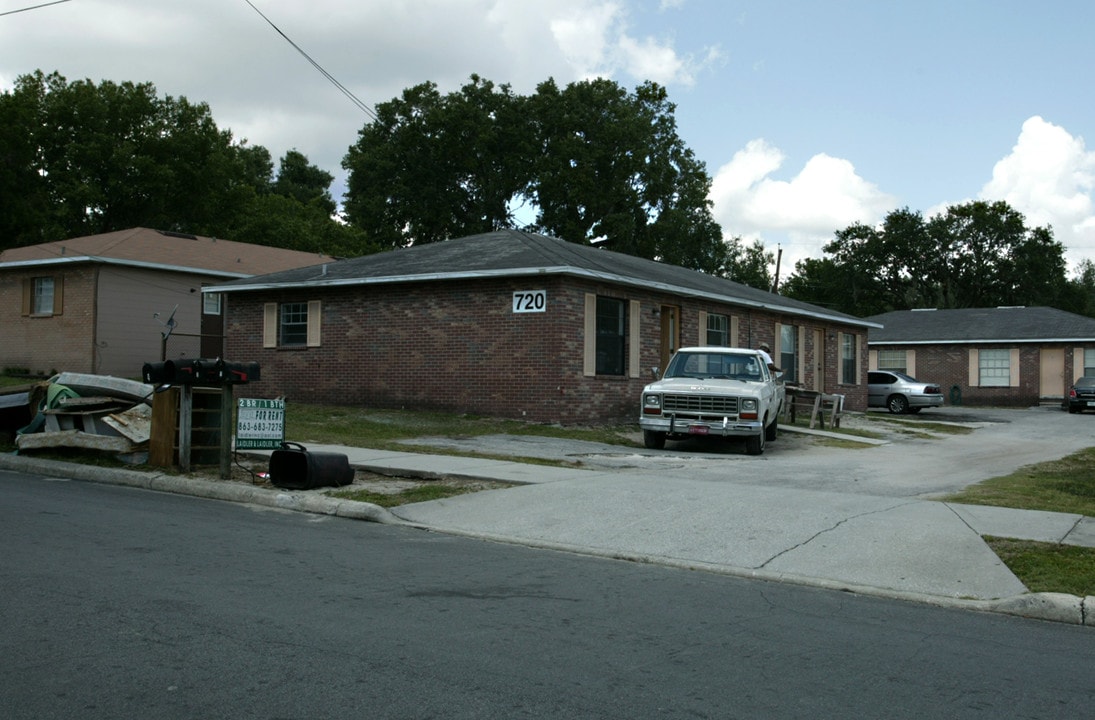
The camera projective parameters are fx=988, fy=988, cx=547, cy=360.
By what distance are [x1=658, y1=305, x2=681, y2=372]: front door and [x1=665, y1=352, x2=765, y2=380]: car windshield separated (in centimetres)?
519

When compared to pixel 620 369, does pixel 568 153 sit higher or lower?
higher

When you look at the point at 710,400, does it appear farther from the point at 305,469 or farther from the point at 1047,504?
the point at 305,469

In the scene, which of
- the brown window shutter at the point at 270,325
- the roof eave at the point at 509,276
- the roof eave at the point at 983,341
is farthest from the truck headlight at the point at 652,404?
the roof eave at the point at 983,341

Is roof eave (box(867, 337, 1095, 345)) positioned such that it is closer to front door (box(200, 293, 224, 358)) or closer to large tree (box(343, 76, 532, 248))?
large tree (box(343, 76, 532, 248))

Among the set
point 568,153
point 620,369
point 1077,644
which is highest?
point 568,153

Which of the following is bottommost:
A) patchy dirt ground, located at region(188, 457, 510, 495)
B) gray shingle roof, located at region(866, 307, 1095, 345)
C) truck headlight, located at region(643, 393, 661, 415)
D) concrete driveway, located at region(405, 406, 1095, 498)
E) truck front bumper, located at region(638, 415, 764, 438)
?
patchy dirt ground, located at region(188, 457, 510, 495)

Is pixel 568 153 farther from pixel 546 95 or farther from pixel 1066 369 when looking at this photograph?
pixel 1066 369

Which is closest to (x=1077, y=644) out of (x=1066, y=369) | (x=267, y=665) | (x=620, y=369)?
(x=267, y=665)

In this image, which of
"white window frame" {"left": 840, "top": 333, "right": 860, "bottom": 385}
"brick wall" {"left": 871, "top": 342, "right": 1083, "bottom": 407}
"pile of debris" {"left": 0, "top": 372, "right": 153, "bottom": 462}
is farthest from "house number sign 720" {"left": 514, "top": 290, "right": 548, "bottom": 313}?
"brick wall" {"left": 871, "top": 342, "right": 1083, "bottom": 407}

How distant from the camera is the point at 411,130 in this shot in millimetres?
50250

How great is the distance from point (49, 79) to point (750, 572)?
44791 millimetres

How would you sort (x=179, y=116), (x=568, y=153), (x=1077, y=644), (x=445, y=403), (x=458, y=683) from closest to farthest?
(x=458, y=683)
(x=1077, y=644)
(x=445, y=403)
(x=179, y=116)
(x=568, y=153)

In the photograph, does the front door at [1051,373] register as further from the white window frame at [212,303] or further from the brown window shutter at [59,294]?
the brown window shutter at [59,294]

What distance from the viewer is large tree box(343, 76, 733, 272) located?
49594mm
